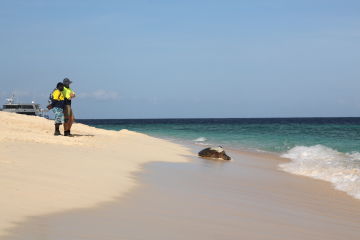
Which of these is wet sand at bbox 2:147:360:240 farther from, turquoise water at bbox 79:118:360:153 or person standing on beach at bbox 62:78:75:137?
turquoise water at bbox 79:118:360:153

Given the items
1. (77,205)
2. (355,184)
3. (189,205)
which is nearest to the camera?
(77,205)

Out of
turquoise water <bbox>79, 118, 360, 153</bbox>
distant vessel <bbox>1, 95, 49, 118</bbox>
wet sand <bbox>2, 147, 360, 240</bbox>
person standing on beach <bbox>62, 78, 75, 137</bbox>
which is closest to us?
wet sand <bbox>2, 147, 360, 240</bbox>

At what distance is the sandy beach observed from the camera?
16.2ft

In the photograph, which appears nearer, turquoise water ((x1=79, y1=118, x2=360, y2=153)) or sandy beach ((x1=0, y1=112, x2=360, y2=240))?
sandy beach ((x1=0, y1=112, x2=360, y2=240))

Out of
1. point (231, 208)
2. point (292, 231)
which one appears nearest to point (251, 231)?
point (292, 231)

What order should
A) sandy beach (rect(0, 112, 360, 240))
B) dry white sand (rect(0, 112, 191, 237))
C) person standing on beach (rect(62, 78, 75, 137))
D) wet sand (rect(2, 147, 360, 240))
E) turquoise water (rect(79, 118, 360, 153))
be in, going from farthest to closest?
turquoise water (rect(79, 118, 360, 153)), person standing on beach (rect(62, 78, 75, 137)), dry white sand (rect(0, 112, 191, 237)), sandy beach (rect(0, 112, 360, 240)), wet sand (rect(2, 147, 360, 240))

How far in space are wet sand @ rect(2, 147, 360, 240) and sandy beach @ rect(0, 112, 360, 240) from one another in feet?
0.04

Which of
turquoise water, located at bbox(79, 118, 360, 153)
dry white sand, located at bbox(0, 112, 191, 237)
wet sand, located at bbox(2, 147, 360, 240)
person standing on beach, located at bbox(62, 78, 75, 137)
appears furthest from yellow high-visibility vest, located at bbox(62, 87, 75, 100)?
turquoise water, located at bbox(79, 118, 360, 153)

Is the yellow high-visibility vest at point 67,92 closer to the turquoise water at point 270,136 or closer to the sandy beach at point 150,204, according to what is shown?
the sandy beach at point 150,204

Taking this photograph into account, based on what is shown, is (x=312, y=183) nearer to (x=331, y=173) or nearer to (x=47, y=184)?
(x=331, y=173)

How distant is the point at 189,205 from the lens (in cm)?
661

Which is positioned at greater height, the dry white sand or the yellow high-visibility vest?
the yellow high-visibility vest

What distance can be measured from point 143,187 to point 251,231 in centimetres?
289

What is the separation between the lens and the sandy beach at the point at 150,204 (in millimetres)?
4938
